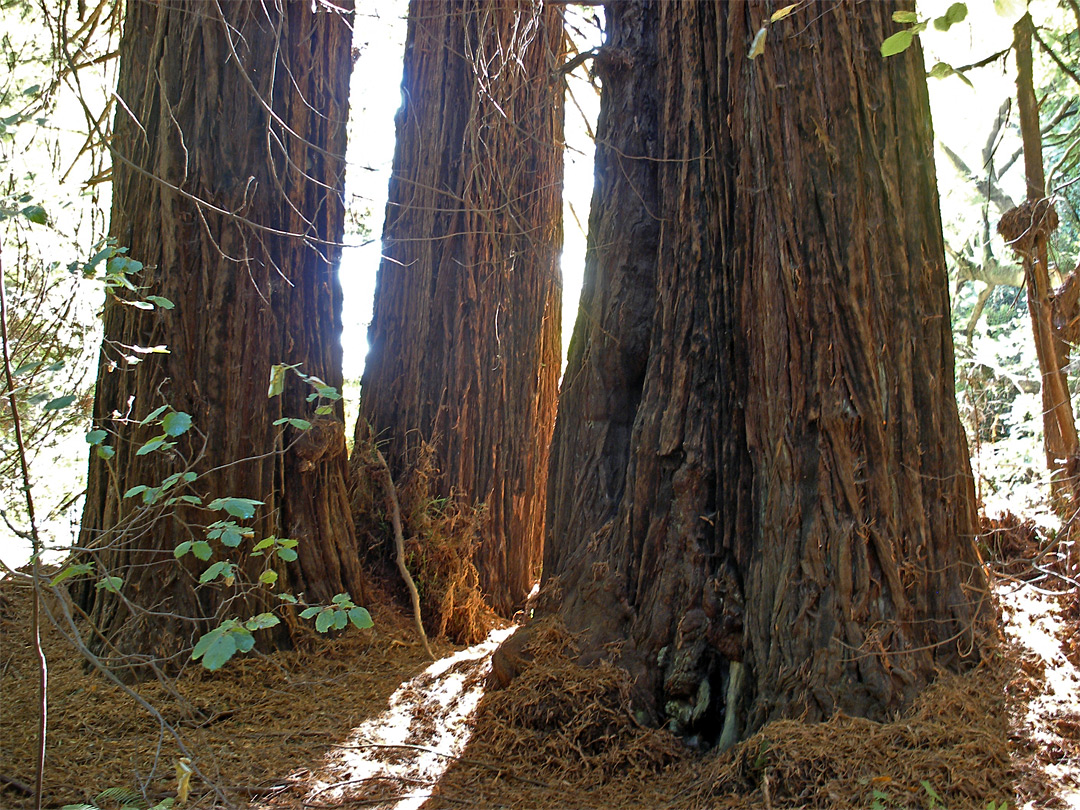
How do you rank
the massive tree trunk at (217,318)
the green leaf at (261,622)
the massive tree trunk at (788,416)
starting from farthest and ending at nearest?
the massive tree trunk at (217,318) < the massive tree trunk at (788,416) < the green leaf at (261,622)

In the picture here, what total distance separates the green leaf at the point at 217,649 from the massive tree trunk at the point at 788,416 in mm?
1573

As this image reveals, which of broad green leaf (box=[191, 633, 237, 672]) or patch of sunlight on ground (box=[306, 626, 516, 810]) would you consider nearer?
broad green leaf (box=[191, 633, 237, 672])

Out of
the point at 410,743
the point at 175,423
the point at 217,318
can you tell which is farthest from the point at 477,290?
the point at 175,423

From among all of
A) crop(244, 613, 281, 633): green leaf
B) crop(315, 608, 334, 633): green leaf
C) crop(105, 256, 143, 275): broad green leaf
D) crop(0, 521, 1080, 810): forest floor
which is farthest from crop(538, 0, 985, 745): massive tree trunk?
crop(105, 256, 143, 275): broad green leaf

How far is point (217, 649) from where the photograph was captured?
6.79 feet

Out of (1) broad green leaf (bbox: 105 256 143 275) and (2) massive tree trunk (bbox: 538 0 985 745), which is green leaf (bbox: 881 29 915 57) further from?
(1) broad green leaf (bbox: 105 256 143 275)

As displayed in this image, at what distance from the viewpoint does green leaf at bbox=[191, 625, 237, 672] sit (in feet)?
6.61

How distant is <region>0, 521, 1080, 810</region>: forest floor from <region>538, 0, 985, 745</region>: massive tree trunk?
0.56 feet

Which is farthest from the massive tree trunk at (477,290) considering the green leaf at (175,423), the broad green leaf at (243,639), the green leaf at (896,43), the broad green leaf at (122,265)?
the green leaf at (896,43)

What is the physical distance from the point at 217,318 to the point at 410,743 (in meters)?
2.18

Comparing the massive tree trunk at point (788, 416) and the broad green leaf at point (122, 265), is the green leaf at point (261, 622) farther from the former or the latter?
the massive tree trunk at point (788, 416)

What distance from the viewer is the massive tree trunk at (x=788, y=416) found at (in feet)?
9.32

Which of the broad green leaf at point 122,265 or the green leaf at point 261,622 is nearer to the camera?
the green leaf at point 261,622

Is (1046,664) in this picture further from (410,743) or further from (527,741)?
(410,743)
